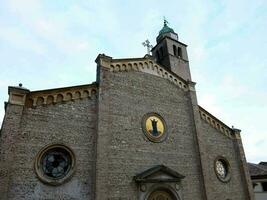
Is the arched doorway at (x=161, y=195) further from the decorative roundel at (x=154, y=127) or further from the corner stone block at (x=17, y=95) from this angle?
the corner stone block at (x=17, y=95)

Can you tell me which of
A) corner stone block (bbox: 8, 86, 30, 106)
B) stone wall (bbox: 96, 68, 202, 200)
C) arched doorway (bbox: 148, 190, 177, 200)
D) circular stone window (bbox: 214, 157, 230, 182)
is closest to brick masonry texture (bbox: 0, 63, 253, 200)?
stone wall (bbox: 96, 68, 202, 200)

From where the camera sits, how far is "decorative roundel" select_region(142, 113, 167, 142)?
555 inches

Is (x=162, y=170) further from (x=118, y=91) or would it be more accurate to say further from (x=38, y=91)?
(x=38, y=91)

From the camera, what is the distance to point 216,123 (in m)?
17.6

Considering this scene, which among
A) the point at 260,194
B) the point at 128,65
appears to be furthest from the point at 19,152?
the point at 260,194

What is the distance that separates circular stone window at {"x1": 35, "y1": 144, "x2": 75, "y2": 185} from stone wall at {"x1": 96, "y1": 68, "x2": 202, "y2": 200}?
1.39m

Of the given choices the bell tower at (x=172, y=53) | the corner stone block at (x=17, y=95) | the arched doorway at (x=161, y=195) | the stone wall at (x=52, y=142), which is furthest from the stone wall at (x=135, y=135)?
the corner stone block at (x=17, y=95)

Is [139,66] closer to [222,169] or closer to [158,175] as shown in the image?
[158,175]

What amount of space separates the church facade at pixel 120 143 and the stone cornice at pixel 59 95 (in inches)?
1.8

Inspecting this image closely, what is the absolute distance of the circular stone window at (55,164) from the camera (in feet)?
34.4

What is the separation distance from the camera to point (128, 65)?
15.3 m

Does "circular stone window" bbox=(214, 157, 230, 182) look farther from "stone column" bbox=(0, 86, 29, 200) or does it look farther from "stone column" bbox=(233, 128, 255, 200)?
"stone column" bbox=(0, 86, 29, 200)

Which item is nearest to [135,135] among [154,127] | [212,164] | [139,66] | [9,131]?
[154,127]

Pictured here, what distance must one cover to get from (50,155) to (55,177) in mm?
1039
